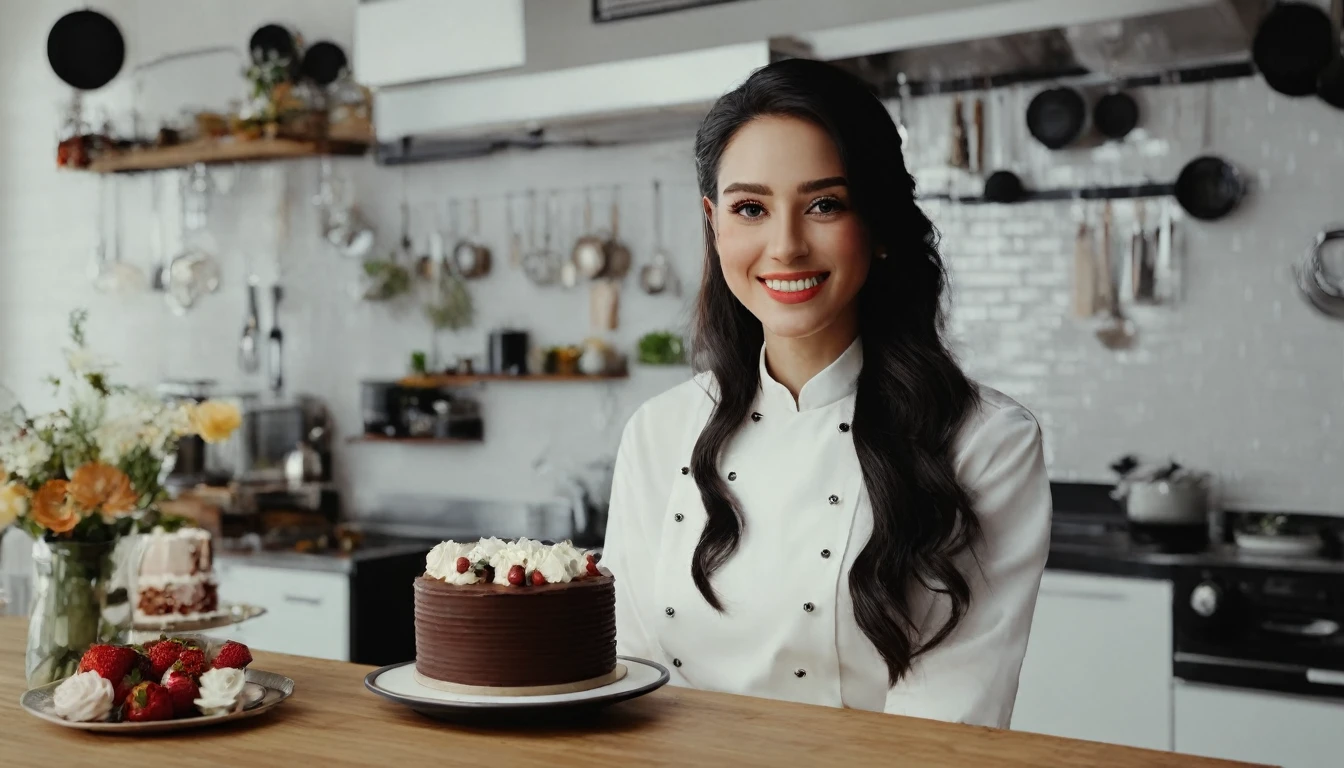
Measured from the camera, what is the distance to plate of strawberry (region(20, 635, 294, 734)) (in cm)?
143

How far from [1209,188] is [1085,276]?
42 centimetres

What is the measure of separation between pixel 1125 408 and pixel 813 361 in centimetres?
253

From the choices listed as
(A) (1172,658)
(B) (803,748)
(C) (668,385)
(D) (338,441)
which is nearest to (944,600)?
(B) (803,748)

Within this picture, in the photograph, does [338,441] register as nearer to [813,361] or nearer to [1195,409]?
[1195,409]

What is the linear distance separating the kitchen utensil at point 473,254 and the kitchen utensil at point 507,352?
30cm

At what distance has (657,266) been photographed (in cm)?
486

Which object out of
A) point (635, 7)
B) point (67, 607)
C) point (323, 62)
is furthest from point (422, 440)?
point (67, 607)

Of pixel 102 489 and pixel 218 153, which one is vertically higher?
pixel 218 153

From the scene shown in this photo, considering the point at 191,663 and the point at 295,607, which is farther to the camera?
the point at 295,607

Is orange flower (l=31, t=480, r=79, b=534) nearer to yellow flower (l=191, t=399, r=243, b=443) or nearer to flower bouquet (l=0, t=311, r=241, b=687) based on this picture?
flower bouquet (l=0, t=311, r=241, b=687)

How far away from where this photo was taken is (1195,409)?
4.13 m

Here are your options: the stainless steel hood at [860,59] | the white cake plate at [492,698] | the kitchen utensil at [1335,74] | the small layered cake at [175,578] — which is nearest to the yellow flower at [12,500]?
the white cake plate at [492,698]

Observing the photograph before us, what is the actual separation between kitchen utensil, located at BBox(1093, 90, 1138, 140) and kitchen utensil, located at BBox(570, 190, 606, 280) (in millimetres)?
1697

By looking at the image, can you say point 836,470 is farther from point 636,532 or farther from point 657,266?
point 657,266
